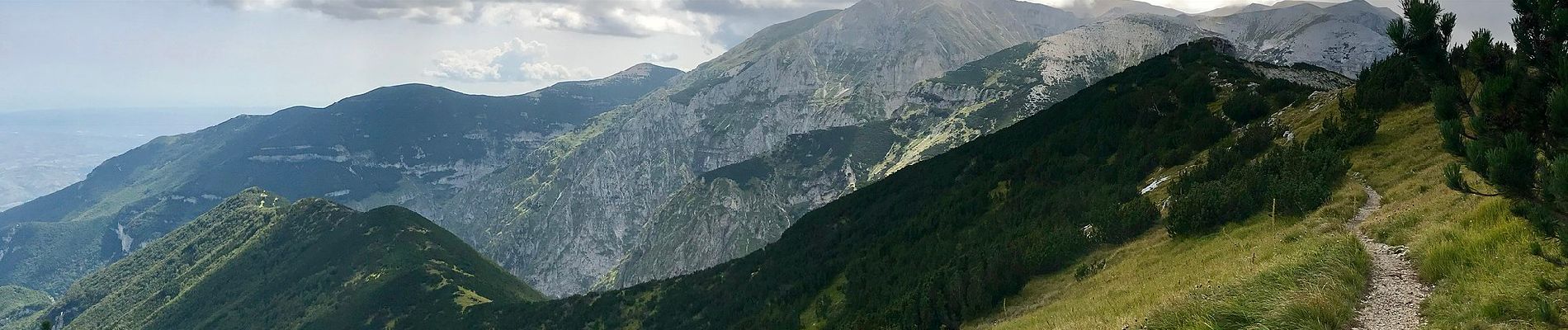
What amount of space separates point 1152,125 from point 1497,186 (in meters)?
72.3

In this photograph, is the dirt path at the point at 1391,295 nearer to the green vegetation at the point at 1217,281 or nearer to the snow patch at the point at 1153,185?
the green vegetation at the point at 1217,281

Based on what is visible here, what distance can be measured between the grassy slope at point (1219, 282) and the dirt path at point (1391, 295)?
12.9 inches

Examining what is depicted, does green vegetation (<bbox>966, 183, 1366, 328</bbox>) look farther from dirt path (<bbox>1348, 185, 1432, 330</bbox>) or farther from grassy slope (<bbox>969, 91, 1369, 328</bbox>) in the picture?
dirt path (<bbox>1348, 185, 1432, 330</bbox>)

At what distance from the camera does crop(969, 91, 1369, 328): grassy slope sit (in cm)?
1641

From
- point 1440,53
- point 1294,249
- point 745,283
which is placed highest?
point 1440,53

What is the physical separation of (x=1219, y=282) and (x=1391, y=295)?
6067 millimetres

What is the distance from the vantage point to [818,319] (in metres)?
81.9

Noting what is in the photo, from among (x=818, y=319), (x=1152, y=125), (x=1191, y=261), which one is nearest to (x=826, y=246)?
(x=818, y=319)

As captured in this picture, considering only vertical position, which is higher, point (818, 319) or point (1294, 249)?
point (1294, 249)

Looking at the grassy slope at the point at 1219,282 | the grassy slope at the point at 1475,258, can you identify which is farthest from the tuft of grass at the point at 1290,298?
the grassy slope at the point at 1475,258

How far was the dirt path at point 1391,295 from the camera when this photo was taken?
1485 cm

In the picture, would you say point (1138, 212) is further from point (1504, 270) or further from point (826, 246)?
point (826, 246)

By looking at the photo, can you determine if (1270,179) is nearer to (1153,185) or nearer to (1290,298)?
(1153,185)

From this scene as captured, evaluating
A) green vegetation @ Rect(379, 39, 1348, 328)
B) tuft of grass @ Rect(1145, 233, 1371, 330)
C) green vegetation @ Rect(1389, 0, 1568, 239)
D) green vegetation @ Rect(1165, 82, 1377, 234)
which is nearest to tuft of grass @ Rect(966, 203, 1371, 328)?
tuft of grass @ Rect(1145, 233, 1371, 330)
